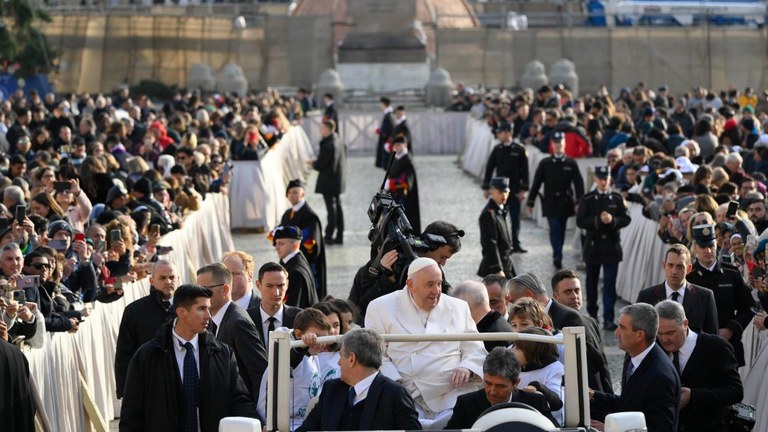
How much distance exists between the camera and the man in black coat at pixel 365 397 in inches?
304

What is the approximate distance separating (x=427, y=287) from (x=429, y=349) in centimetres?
41

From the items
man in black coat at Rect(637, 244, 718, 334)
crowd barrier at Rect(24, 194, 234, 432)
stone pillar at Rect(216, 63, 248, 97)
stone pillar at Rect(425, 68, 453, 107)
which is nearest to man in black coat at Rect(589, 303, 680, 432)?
man in black coat at Rect(637, 244, 718, 334)

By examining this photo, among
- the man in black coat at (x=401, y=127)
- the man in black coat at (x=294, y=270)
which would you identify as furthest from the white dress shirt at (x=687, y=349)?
the man in black coat at (x=401, y=127)

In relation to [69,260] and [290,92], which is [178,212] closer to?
[69,260]

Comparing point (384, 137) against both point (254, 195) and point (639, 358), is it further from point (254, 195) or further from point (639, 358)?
point (639, 358)

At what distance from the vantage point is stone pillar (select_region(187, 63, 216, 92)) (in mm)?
48375

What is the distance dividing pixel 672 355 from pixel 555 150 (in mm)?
11550

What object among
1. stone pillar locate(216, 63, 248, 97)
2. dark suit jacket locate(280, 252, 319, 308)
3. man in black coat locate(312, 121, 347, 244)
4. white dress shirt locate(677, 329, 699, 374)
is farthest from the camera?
stone pillar locate(216, 63, 248, 97)

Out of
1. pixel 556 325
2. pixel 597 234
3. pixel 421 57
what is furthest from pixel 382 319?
pixel 421 57

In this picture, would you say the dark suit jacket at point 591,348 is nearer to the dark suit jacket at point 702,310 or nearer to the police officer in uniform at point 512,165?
the dark suit jacket at point 702,310

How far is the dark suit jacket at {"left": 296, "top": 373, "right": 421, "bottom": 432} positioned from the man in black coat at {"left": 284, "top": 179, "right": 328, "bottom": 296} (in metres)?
8.20

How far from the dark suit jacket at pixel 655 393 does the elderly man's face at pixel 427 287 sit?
1168 millimetres

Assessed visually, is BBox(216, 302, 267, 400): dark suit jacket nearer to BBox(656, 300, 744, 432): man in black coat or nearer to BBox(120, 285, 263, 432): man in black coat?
BBox(120, 285, 263, 432): man in black coat

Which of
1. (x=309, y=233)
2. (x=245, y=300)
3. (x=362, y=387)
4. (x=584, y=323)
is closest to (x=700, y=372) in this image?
(x=584, y=323)
